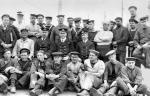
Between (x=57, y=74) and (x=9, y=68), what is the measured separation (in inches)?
50.6

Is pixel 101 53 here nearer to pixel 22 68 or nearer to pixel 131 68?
pixel 131 68

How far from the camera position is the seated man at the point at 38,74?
8922 mm

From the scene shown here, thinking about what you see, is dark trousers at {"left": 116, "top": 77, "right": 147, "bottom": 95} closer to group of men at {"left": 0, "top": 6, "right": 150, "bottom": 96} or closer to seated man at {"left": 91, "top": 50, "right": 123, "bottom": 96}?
group of men at {"left": 0, "top": 6, "right": 150, "bottom": 96}

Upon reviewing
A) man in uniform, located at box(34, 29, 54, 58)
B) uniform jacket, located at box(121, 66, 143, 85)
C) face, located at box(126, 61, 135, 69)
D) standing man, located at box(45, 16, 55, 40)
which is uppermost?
standing man, located at box(45, 16, 55, 40)

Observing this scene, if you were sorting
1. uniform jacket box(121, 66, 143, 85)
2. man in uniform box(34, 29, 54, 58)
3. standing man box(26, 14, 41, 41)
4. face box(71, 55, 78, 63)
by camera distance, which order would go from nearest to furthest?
uniform jacket box(121, 66, 143, 85), face box(71, 55, 78, 63), man in uniform box(34, 29, 54, 58), standing man box(26, 14, 41, 41)

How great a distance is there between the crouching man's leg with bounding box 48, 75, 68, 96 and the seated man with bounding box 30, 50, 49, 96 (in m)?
0.31

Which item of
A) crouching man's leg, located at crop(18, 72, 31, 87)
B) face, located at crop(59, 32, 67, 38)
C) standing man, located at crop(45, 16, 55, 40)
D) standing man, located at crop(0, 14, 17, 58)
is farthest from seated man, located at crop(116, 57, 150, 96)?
standing man, located at crop(0, 14, 17, 58)

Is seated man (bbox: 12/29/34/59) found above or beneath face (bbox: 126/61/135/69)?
above

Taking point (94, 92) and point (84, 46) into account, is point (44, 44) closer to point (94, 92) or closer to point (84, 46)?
point (84, 46)

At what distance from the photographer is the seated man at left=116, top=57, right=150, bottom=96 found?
27.9 ft

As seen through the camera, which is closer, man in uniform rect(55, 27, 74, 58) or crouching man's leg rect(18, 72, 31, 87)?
crouching man's leg rect(18, 72, 31, 87)

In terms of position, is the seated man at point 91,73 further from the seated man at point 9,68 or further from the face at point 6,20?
the face at point 6,20

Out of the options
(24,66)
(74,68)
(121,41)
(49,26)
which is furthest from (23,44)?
(121,41)

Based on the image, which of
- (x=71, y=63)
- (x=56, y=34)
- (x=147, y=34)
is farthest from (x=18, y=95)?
(x=147, y=34)
